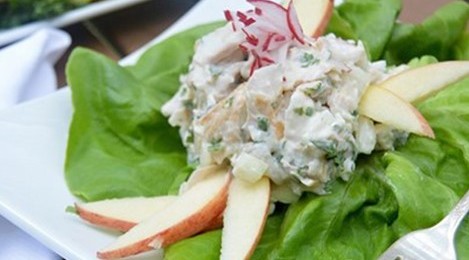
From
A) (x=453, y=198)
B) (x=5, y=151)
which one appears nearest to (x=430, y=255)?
(x=453, y=198)

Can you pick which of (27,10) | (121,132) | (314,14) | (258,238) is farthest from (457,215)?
(27,10)

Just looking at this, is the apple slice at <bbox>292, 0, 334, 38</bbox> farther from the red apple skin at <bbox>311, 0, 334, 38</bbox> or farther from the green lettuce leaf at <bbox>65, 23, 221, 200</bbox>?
the green lettuce leaf at <bbox>65, 23, 221, 200</bbox>

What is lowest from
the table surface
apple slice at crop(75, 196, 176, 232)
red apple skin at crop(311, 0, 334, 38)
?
the table surface

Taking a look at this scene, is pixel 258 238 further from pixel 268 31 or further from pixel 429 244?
pixel 268 31

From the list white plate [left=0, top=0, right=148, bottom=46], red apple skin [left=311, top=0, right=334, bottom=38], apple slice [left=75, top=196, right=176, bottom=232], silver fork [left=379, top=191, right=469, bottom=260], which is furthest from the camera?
white plate [left=0, top=0, right=148, bottom=46]

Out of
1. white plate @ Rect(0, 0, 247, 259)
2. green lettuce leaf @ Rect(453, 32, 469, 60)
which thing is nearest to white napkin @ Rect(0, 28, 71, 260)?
white plate @ Rect(0, 0, 247, 259)

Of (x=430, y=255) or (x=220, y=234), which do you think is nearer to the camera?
(x=430, y=255)

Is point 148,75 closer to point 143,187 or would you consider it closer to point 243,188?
point 143,187
